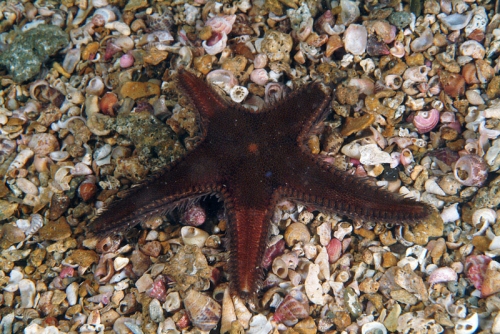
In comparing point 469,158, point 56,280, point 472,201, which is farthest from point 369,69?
point 56,280

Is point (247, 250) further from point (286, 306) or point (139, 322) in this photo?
point (139, 322)

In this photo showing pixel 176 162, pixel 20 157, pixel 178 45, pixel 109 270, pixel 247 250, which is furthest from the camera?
pixel 178 45

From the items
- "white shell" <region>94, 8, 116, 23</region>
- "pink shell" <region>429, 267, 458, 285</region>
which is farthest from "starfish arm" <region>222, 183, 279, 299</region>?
"white shell" <region>94, 8, 116, 23</region>

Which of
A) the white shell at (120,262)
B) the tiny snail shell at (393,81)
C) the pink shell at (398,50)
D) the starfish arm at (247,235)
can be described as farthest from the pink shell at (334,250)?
the pink shell at (398,50)

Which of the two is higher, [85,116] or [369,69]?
[369,69]

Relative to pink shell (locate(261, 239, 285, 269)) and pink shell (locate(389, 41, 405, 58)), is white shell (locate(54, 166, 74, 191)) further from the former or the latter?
pink shell (locate(389, 41, 405, 58))

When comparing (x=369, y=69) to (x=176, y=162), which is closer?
(x=176, y=162)

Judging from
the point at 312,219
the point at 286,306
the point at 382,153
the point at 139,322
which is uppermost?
the point at 382,153
